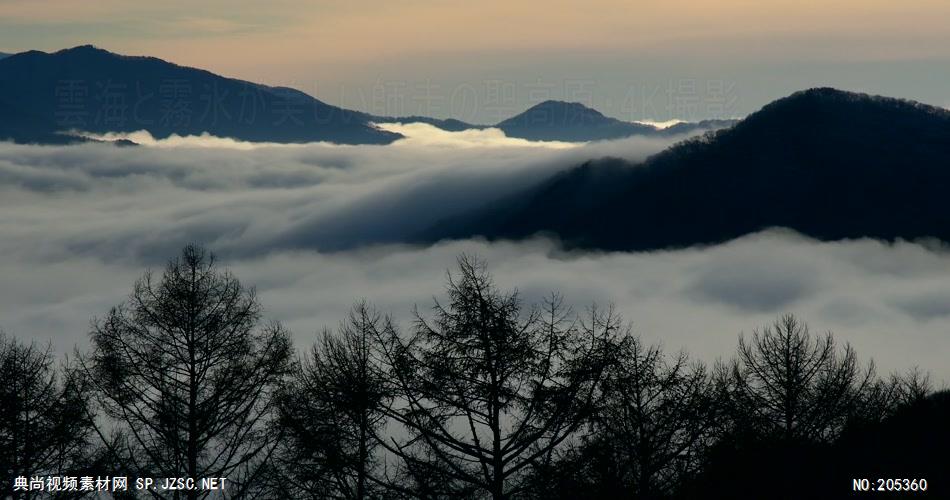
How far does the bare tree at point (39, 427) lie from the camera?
28.0 m

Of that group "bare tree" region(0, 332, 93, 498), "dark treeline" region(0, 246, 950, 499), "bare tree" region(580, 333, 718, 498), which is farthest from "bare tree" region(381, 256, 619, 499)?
"bare tree" region(0, 332, 93, 498)

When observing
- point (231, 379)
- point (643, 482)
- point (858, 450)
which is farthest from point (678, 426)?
point (231, 379)

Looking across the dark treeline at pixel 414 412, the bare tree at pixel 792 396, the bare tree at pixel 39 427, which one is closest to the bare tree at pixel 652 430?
the dark treeline at pixel 414 412

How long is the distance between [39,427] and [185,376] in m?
4.44

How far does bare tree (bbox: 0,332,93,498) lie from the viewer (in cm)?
2800

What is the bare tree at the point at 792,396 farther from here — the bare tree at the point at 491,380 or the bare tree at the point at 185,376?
the bare tree at the point at 185,376

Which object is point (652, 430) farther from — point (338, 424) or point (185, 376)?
point (185, 376)

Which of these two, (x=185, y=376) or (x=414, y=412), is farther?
(x=185, y=376)

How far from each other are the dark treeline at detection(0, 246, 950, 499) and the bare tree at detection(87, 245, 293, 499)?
5cm

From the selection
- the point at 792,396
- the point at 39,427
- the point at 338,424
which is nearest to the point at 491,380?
the point at 338,424

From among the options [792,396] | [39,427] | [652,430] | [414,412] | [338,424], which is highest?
[792,396]

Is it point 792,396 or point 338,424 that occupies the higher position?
point 792,396

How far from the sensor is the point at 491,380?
2053 cm

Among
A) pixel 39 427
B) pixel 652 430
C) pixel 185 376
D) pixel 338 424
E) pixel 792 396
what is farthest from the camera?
pixel 792 396
